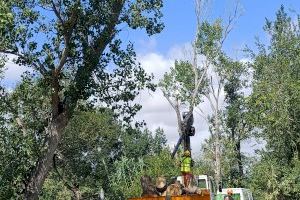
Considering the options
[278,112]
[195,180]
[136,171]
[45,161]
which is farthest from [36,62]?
[136,171]

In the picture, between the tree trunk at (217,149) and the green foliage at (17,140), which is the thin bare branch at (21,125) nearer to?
the green foliage at (17,140)

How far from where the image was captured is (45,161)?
16.4 m

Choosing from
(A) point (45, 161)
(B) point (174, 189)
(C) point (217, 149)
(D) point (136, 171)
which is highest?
(C) point (217, 149)

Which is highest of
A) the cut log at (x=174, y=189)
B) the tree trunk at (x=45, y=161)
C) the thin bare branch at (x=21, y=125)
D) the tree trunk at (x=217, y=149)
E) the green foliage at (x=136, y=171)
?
the tree trunk at (x=217, y=149)

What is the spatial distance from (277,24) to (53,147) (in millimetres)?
30671

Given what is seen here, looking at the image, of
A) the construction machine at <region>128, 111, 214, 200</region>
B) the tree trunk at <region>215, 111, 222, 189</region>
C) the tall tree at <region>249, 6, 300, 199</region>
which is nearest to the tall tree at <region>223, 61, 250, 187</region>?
the tree trunk at <region>215, 111, 222, 189</region>

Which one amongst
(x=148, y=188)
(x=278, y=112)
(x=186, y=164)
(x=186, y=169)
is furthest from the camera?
(x=278, y=112)

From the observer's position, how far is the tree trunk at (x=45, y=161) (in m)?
16.2

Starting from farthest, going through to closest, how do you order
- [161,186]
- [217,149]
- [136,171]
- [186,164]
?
1. [217,149]
2. [136,171]
3. [186,164]
4. [161,186]

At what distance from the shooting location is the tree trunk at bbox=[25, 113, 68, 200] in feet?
53.3

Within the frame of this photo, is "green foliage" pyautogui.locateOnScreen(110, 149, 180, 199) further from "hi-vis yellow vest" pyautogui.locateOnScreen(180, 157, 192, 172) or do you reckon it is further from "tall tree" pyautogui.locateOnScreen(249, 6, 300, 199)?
"hi-vis yellow vest" pyautogui.locateOnScreen(180, 157, 192, 172)

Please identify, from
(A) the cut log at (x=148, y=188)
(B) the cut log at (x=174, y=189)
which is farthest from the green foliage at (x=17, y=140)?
(B) the cut log at (x=174, y=189)

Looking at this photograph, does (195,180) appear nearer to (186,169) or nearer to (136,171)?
(186,169)

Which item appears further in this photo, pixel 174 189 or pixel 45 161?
pixel 45 161
